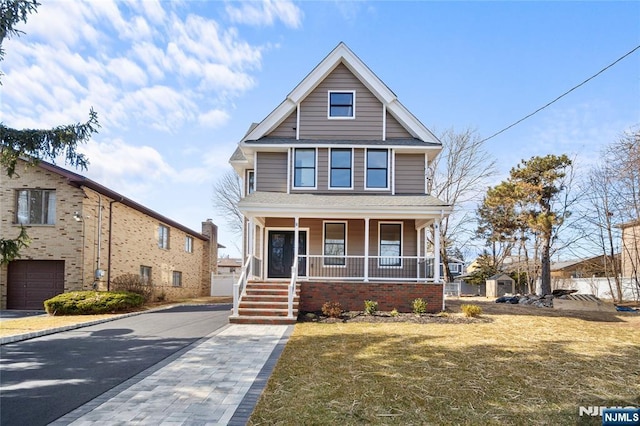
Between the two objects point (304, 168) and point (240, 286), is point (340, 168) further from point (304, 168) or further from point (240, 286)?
point (240, 286)

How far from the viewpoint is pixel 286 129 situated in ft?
52.2

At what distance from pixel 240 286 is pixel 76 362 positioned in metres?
5.73

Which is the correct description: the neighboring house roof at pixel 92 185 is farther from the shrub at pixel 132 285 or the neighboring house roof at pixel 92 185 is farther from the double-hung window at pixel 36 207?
the shrub at pixel 132 285

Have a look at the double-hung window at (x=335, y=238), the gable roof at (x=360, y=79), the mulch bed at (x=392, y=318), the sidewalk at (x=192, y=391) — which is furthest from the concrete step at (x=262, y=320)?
the gable roof at (x=360, y=79)

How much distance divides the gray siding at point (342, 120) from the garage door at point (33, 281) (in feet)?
38.6

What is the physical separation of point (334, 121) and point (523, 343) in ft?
34.6

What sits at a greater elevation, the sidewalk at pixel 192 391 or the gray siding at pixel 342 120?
the gray siding at pixel 342 120

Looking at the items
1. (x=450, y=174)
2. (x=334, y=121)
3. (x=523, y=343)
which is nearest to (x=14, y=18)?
(x=334, y=121)

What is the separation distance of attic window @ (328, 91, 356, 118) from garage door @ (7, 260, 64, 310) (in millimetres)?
12841

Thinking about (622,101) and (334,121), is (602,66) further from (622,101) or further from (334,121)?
(334,121)

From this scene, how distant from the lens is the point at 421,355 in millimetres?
7277

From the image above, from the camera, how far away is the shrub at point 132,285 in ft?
58.7

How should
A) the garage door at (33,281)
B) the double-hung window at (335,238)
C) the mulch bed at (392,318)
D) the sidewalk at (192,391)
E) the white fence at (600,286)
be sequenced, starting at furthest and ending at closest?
1. the white fence at (600,286)
2. the garage door at (33,281)
3. the double-hung window at (335,238)
4. the mulch bed at (392,318)
5. the sidewalk at (192,391)

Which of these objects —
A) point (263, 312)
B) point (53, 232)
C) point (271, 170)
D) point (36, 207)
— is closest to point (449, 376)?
point (263, 312)
